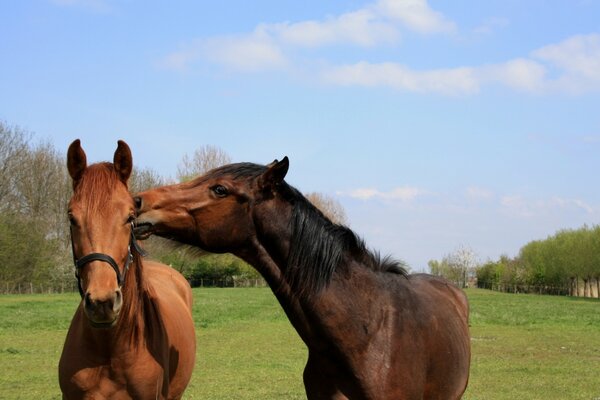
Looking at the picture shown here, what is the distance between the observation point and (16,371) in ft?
41.4

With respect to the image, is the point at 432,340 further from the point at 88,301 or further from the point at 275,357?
the point at 275,357

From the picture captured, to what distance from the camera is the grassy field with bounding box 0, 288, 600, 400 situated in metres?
10.9

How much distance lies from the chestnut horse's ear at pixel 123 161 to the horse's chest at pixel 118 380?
1242 mm

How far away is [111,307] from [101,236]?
0.43 metres

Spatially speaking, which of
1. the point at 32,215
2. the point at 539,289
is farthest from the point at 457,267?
the point at 32,215

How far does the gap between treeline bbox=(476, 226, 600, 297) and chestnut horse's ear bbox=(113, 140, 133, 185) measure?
77095 mm

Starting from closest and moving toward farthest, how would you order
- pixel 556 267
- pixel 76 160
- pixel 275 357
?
pixel 76 160
pixel 275 357
pixel 556 267

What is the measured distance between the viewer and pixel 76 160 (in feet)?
14.3

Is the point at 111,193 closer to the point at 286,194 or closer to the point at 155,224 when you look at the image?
the point at 155,224

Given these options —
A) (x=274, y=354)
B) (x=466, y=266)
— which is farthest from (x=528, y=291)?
(x=274, y=354)

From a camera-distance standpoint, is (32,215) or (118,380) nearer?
(118,380)

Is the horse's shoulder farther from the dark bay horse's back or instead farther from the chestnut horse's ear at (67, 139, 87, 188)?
the dark bay horse's back

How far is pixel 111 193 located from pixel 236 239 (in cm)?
83

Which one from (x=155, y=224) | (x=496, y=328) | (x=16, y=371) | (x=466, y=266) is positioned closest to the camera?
(x=155, y=224)
